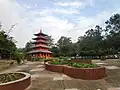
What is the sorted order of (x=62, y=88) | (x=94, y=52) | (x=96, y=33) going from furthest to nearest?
(x=96, y=33), (x=94, y=52), (x=62, y=88)

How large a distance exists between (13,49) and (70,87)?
16467 millimetres

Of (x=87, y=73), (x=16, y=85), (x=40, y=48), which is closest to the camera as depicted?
(x=16, y=85)

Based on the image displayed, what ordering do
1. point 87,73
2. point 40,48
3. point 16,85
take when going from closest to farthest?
point 16,85 < point 87,73 < point 40,48

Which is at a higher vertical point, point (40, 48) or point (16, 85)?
point (40, 48)

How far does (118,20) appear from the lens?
48.5 metres

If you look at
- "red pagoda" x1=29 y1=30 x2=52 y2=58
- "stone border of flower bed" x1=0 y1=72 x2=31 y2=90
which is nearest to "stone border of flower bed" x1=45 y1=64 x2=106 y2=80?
"stone border of flower bed" x1=0 y1=72 x2=31 y2=90

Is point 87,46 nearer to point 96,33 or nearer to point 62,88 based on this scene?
point 96,33

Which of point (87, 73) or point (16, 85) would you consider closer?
point (16, 85)

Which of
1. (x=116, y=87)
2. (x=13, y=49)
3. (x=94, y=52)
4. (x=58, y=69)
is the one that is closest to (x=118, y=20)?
(x=94, y=52)

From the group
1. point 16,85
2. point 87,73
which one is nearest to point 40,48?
point 87,73

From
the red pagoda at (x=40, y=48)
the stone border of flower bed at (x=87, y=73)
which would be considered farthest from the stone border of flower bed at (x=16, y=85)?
the red pagoda at (x=40, y=48)

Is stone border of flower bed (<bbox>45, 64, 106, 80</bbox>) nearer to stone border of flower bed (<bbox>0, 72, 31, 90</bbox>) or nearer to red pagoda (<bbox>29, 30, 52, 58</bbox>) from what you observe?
stone border of flower bed (<bbox>0, 72, 31, 90</bbox>)

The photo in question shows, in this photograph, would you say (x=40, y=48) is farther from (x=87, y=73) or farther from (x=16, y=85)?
(x=16, y=85)

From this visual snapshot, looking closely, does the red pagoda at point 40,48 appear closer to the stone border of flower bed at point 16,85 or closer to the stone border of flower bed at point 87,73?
the stone border of flower bed at point 87,73
